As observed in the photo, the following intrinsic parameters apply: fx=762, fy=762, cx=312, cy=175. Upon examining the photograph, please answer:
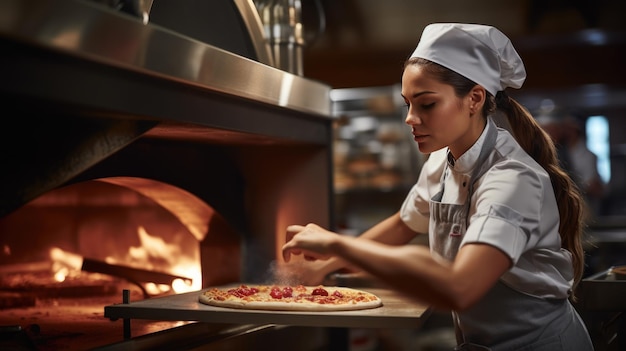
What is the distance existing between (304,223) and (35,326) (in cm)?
105

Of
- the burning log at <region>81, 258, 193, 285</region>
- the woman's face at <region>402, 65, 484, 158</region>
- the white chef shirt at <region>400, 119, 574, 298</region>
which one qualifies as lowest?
the burning log at <region>81, 258, 193, 285</region>

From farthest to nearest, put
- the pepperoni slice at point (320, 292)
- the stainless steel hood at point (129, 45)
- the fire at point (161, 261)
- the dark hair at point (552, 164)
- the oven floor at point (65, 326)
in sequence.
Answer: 1. the fire at point (161, 261)
2. the pepperoni slice at point (320, 292)
3. the dark hair at point (552, 164)
4. the oven floor at point (65, 326)
5. the stainless steel hood at point (129, 45)

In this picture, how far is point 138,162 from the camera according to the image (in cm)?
223

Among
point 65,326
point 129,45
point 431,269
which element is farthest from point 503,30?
point 129,45

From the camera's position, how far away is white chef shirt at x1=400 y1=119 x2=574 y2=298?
1.58m

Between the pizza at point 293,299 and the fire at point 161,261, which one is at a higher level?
the fire at point 161,261

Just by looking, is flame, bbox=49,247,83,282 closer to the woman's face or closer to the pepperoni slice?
the pepperoni slice

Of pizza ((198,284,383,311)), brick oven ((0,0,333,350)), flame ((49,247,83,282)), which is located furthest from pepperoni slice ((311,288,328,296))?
flame ((49,247,83,282))

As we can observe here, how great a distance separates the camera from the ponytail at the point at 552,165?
1.87 metres

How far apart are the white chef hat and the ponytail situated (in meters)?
0.10

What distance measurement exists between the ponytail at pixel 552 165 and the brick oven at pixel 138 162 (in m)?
0.64

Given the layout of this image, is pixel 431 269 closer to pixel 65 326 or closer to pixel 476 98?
pixel 476 98

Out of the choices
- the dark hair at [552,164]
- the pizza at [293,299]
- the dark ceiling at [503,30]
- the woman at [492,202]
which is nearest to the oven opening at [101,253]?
the pizza at [293,299]

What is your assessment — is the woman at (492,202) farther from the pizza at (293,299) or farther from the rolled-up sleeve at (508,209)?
the pizza at (293,299)
